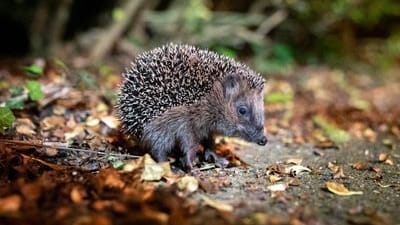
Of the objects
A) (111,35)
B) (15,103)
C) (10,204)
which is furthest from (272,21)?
(10,204)

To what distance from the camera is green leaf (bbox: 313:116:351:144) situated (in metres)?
6.86

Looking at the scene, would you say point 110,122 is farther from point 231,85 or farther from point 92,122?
point 231,85

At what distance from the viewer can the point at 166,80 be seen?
498 centimetres

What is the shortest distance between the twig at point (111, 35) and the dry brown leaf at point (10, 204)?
7.10 m

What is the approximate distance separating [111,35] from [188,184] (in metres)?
6.90

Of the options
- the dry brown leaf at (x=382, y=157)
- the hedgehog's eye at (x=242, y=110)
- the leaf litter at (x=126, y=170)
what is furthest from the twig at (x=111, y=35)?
the dry brown leaf at (x=382, y=157)

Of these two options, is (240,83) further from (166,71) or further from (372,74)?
(372,74)

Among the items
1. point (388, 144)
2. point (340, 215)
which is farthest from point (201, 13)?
point (340, 215)

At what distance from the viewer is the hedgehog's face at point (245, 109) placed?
516 cm

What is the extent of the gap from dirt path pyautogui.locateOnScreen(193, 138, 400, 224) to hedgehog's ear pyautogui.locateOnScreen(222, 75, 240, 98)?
0.74 meters

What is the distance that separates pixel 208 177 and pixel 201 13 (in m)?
6.34

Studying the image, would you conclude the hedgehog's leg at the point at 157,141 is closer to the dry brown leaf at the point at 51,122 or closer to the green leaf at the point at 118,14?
the dry brown leaf at the point at 51,122

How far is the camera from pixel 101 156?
489 cm

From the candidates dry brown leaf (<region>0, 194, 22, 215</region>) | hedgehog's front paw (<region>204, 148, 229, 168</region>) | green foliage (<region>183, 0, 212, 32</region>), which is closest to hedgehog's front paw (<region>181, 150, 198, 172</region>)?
hedgehog's front paw (<region>204, 148, 229, 168</region>)
